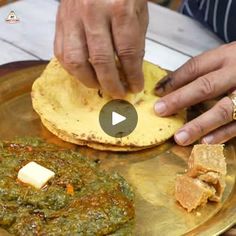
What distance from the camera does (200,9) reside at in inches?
79.3

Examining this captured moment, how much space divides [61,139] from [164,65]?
23.2 inches

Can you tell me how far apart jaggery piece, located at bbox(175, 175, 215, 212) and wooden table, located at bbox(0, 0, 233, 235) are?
68 cm

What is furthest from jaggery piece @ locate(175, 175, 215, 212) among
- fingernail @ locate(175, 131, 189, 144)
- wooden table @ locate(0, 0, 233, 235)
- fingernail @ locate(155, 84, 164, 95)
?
wooden table @ locate(0, 0, 233, 235)

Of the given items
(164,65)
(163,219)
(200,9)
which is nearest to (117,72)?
(163,219)

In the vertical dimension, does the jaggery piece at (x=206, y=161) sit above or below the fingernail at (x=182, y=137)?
above

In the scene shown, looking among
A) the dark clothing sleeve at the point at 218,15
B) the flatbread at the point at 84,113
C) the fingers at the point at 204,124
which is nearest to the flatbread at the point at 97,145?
the flatbread at the point at 84,113

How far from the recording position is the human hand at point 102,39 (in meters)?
1.24

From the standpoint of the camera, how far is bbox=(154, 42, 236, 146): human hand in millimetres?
1418

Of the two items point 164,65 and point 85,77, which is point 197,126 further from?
point 164,65

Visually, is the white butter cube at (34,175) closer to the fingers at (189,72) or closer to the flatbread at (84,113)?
the flatbread at (84,113)

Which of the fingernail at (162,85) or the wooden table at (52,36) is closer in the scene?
the fingernail at (162,85)

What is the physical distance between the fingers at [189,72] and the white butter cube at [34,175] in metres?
0.41

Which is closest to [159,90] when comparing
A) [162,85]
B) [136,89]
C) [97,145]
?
[162,85]
